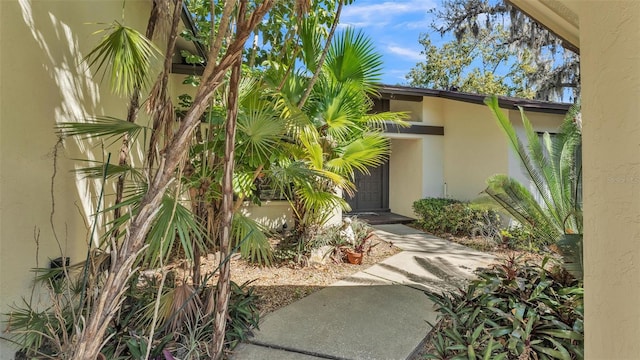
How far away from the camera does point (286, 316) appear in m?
3.85

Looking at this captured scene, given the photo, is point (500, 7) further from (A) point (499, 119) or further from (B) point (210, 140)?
(B) point (210, 140)

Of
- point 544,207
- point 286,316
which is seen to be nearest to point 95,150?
point 286,316

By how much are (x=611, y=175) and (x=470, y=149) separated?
829 cm

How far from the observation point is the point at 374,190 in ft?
37.8

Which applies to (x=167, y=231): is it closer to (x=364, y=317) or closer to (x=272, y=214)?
(x=364, y=317)

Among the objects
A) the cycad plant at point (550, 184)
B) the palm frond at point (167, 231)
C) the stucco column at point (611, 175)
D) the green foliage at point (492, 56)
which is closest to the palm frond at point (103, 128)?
the palm frond at point (167, 231)

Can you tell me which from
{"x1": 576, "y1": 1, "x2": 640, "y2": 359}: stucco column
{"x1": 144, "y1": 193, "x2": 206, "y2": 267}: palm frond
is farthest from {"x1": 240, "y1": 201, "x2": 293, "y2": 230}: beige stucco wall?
{"x1": 576, "y1": 1, "x2": 640, "y2": 359}: stucco column

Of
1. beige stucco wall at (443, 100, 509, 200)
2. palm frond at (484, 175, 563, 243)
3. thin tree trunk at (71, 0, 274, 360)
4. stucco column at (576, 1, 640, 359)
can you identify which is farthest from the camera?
beige stucco wall at (443, 100, 509, 200)

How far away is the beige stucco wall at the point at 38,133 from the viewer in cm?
277

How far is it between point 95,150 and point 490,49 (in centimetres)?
2131

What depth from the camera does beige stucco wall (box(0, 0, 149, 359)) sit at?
277 cm

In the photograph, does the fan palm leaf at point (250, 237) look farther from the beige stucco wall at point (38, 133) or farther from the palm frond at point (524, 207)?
the palm frond at point (524, 207)

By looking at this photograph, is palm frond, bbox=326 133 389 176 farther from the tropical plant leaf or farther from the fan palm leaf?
the tropical plant leaf

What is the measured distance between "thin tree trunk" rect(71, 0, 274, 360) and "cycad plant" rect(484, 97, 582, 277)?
3.33 m
